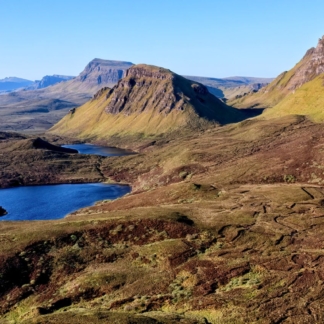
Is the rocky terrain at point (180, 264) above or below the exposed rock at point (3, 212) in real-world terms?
above

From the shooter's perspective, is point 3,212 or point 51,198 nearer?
point 3,212

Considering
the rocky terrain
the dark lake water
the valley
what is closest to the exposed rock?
the dark lake water

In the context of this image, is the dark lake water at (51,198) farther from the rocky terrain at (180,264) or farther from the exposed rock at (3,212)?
the rocky terrain at (180,264)

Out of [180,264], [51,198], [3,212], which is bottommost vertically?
[3,212]

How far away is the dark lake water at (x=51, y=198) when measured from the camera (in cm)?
13462

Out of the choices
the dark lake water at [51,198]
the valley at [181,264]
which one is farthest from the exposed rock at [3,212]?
the valley at [181,264]

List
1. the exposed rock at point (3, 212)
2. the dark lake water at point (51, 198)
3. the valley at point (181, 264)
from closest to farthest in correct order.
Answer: the valley at point (181, 264) < the dark lake water at point (51, 198) < the exposed rock at point (3, 212)

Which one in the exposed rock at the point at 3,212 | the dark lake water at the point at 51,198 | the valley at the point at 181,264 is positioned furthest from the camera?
the exposed rock at the point at 3,212

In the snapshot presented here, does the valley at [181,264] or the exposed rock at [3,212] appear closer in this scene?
the valley at [181,264]

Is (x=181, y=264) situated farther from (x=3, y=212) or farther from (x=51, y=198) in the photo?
(x=51, y=198)

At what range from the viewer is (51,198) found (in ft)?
519

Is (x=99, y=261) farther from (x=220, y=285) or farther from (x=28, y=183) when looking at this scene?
(x=28, y=183)

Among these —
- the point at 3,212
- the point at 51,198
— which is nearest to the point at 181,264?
the point at 3,212

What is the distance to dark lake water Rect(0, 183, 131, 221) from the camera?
135 metres
